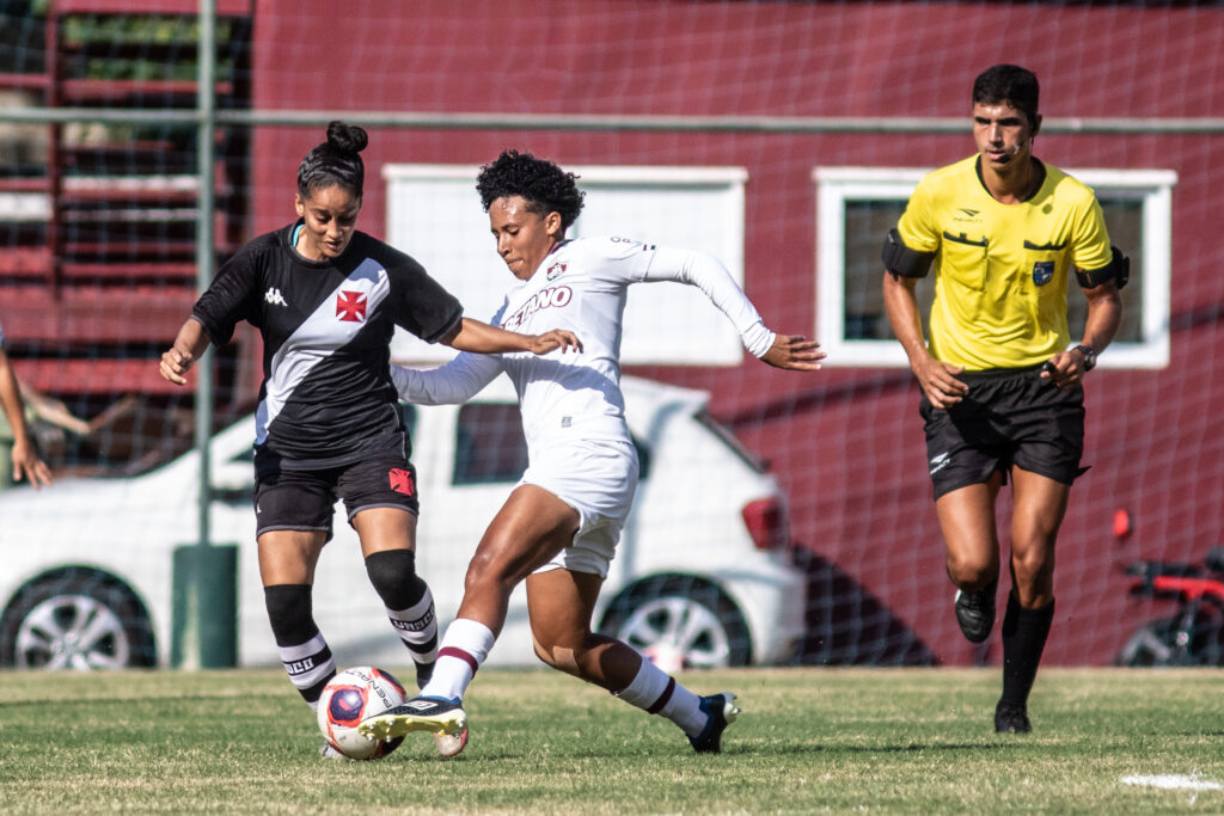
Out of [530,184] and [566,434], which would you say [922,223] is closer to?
[530,184]

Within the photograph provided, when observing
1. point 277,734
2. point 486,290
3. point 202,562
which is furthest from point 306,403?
point 486,290

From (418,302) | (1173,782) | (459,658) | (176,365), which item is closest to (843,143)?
(418,302)

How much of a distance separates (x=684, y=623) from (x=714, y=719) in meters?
5.57

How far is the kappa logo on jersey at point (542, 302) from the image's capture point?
6695mm

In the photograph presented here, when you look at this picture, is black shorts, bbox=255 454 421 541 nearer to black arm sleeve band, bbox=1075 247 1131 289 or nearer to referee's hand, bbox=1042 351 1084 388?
referee's hand, bbox=1042 351 1084 388

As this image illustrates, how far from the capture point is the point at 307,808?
5.36 metres

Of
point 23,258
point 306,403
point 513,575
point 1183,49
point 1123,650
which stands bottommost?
point 1123,650

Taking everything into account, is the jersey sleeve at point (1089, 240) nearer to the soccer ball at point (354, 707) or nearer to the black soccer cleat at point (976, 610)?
the black soccer cleat at point (976, 610)

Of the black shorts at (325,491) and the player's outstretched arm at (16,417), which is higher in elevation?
the player's outstretched arm at (16,417)

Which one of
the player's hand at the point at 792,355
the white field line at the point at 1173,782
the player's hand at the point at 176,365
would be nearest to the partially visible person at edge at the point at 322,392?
the player's hand at the point at 176,365

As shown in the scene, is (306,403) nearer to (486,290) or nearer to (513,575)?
(513,575)

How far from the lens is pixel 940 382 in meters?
7.28

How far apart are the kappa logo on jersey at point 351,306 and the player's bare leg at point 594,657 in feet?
Answer: 3.48

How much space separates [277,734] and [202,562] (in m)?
4.27
